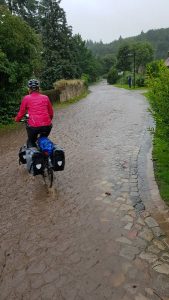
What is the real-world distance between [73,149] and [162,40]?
463ft

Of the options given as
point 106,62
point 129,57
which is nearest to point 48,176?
point 129,57

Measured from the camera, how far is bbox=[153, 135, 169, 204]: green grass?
6645 millimetres

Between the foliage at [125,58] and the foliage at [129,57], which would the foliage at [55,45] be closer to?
the foliage at [129,57]

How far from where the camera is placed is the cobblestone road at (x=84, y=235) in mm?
3975

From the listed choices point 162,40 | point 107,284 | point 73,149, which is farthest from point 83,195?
point 162,40

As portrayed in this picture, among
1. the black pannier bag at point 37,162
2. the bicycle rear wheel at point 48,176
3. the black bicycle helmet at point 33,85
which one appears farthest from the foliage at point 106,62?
the black pannier bag at point 37,162

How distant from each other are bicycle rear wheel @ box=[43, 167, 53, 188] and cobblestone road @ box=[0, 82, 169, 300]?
0.53 feet

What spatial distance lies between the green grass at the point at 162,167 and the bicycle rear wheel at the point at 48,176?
2193 mm

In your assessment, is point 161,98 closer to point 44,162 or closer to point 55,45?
point 44,162

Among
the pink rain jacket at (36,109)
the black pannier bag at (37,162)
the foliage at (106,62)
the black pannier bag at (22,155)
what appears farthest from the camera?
the foliage at (106,62)

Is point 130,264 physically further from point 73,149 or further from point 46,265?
point 73,149

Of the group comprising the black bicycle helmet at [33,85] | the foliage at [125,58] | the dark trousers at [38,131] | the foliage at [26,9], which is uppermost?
the foliage at [26,9]

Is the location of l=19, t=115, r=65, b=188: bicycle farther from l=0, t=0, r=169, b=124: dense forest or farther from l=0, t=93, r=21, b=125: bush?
l=0, t=93, r=21, b=125: bush

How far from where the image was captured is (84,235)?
5141mm
